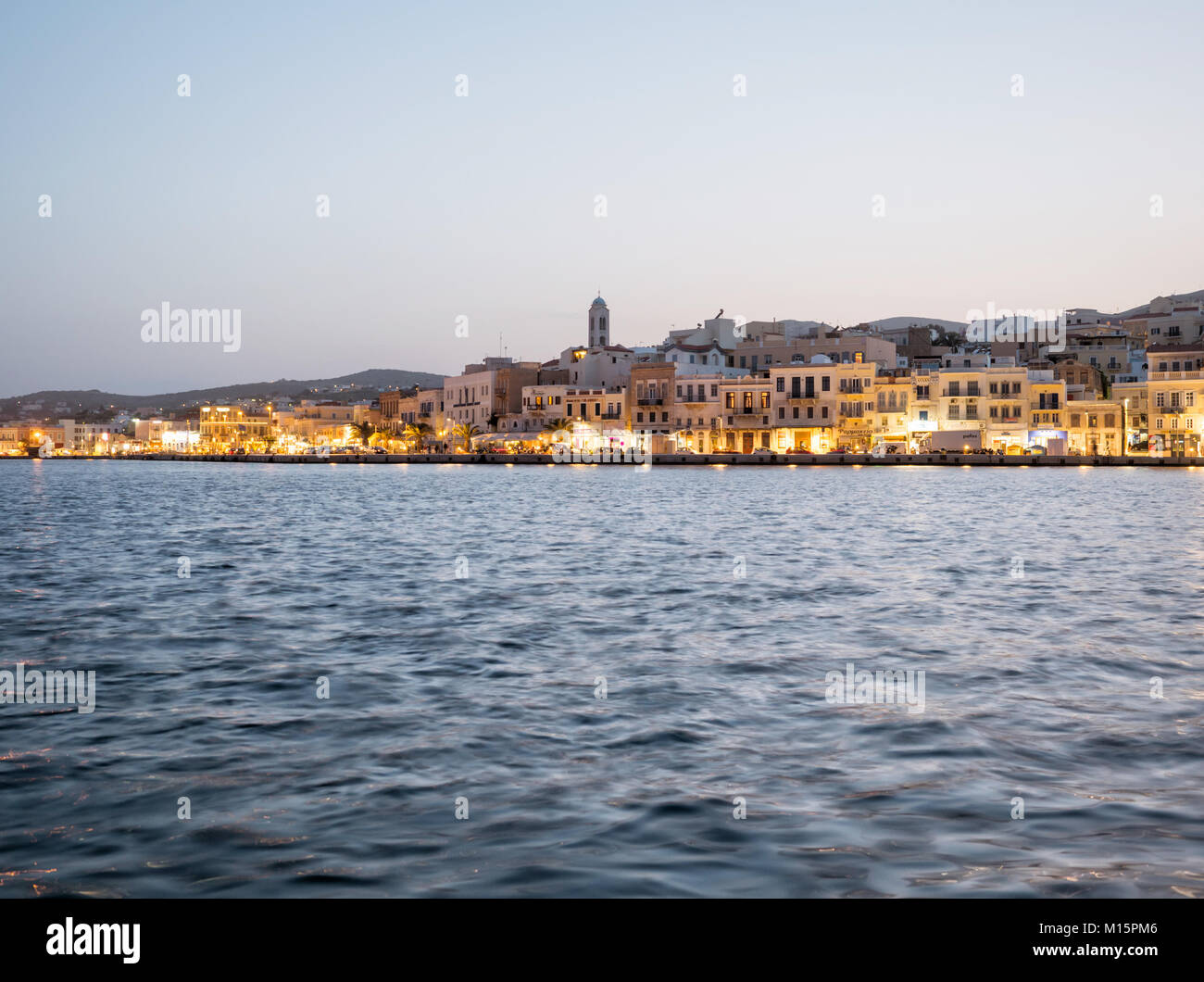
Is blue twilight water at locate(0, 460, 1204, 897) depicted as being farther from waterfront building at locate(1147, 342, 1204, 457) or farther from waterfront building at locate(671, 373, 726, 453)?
waterfront building at locate(671, 373, 726, 453)

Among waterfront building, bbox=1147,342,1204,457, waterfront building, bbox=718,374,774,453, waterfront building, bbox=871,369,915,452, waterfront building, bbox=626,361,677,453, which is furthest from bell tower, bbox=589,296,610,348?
waterfront building, bbox=1147,342,1204,457

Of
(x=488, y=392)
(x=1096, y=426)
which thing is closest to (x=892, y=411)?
(x=1096, y=426)

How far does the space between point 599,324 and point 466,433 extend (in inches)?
742

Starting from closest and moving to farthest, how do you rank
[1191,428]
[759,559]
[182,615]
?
[182,615]
[759,559]
[1191,428]

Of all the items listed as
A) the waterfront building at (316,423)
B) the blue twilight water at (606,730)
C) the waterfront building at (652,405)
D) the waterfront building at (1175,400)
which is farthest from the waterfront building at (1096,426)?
the waterfront building at (316,423)

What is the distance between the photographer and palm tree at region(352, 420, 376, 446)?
137875mm

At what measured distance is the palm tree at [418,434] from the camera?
409 feet

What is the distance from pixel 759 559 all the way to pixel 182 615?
1215 cm

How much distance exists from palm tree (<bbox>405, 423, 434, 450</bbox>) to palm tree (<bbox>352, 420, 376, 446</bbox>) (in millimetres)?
11696

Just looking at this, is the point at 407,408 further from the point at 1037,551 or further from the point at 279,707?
the point at 279,707

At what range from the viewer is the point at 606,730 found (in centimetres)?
870

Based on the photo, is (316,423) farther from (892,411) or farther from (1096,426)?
(1096,426)

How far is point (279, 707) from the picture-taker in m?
9.59
